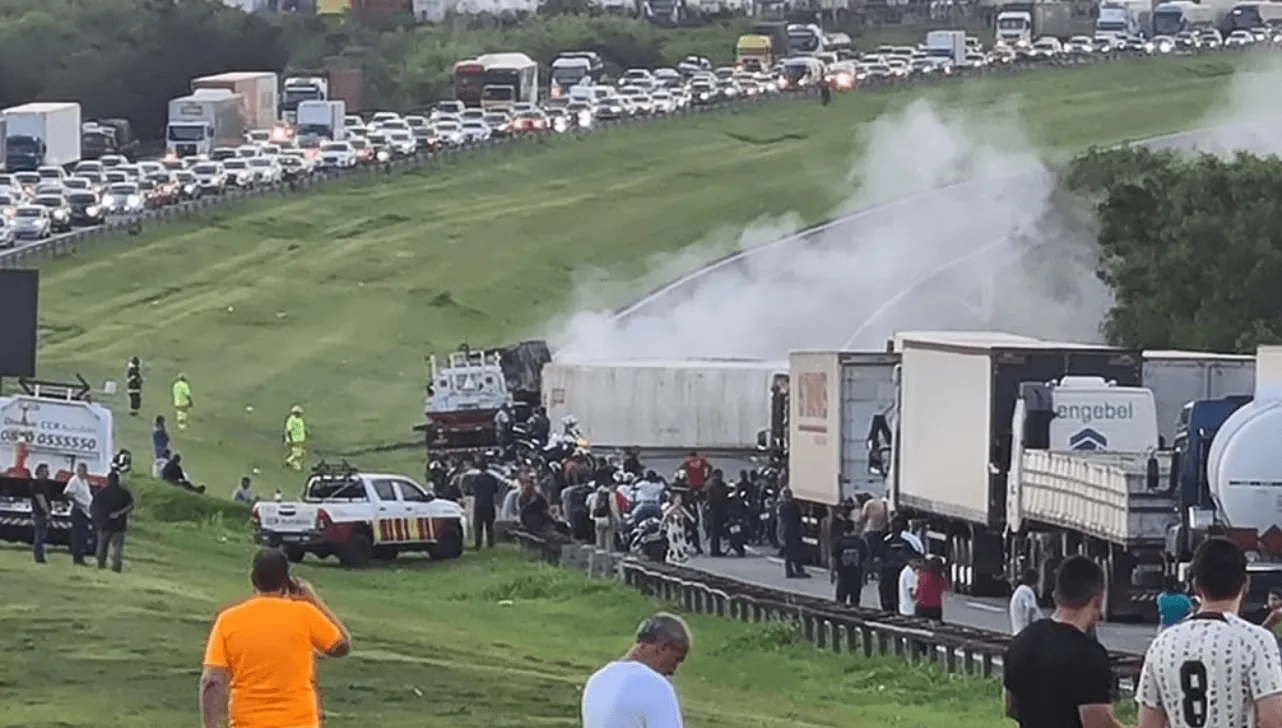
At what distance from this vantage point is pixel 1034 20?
188 m

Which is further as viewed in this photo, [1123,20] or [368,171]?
[1123,20]

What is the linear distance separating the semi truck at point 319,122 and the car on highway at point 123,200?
23.8m

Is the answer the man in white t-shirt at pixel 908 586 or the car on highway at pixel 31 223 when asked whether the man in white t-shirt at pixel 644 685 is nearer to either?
the man in white t-shirt at pixel 908 586

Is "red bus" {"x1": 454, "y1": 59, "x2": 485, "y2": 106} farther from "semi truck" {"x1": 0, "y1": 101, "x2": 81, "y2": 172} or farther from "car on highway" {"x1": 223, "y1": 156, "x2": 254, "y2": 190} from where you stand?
"car on highway" {"x1": 223, "y1": 156, "x2": 254, "y2": 190}

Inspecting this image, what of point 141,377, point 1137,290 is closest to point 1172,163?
point 1137,290

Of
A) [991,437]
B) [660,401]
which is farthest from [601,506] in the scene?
[660,401]

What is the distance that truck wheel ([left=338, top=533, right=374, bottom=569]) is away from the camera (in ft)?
140

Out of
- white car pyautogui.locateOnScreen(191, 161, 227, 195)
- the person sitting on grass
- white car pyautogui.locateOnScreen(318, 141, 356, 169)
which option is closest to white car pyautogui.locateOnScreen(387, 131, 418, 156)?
white car pyautogui.locateOnScreen(318, 141, 356, 169)

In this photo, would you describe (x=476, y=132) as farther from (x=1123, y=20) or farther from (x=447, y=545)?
(x=447, y=545)

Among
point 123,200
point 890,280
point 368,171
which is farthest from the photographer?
point 368,171

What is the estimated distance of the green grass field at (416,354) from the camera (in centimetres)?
2597

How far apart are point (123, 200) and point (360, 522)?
59.3m

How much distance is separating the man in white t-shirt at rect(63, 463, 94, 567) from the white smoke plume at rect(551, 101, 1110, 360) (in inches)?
1285

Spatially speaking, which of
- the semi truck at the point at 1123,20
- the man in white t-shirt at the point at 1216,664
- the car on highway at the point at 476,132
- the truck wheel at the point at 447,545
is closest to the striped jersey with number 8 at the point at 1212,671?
A: the man in white t-shirt at the point at 1216,664
